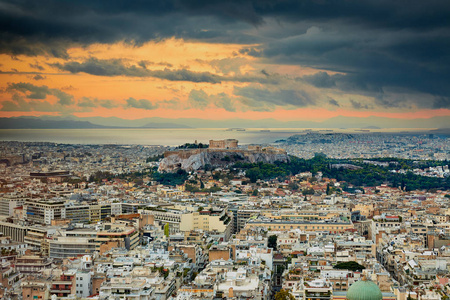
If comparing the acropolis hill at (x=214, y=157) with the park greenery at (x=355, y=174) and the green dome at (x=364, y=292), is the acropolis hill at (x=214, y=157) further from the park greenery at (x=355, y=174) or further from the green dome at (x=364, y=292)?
the green dome at (x=364, y=292)

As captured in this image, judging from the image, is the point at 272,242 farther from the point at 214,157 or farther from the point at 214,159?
the point at 214,157

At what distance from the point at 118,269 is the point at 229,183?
36.1 metres

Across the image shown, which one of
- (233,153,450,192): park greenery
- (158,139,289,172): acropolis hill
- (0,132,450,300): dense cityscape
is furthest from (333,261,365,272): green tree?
(158,139,289,172): acropolis hill

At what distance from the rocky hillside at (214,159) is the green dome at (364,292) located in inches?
1928

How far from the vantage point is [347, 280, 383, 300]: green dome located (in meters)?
17.3

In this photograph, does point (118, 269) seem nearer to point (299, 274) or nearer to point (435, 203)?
point (299, 274)

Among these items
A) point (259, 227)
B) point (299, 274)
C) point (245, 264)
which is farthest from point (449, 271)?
point (259, 227)

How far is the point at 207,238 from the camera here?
28.8m

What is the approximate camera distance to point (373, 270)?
2136 cm

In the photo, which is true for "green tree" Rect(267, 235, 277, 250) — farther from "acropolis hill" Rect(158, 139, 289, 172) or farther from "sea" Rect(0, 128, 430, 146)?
"acropolis hill" Rect(158, 139, 289, 172)

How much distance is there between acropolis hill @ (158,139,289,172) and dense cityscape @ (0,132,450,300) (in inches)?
289

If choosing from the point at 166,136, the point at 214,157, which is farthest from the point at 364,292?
the point at 166,136

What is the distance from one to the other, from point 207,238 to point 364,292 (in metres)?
12.0

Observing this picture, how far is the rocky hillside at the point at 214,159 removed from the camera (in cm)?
6838
